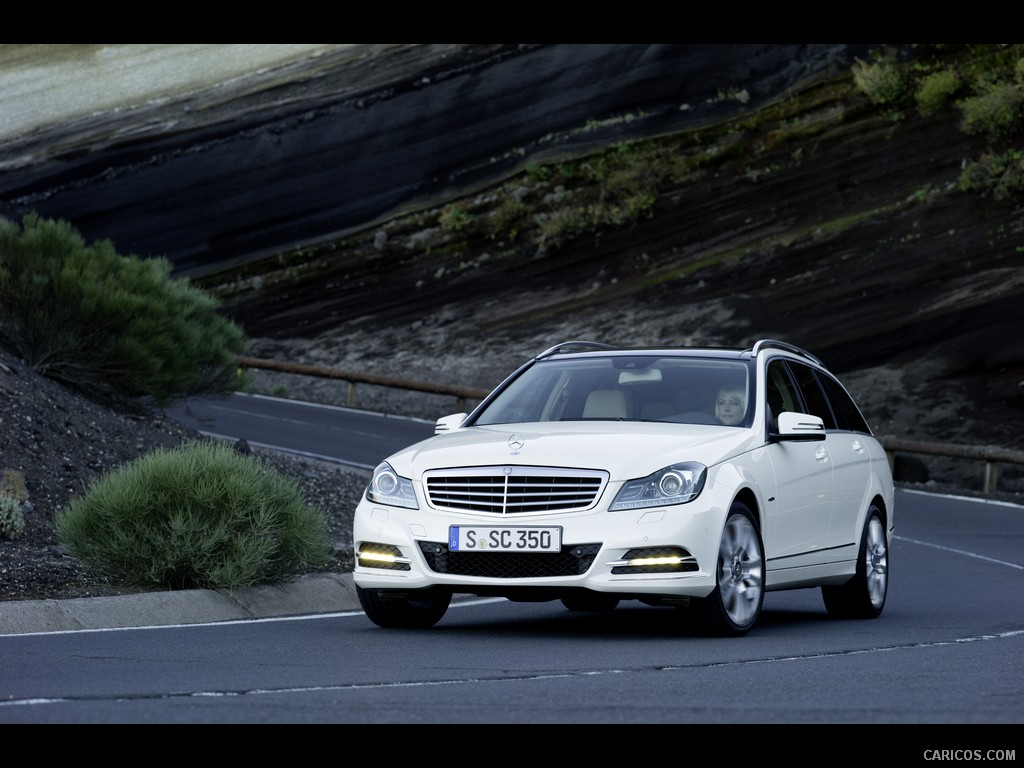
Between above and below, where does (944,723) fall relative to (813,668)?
above

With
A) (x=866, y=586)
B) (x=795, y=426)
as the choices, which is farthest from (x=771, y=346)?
(x=866, y=586)

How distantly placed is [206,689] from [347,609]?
482cm

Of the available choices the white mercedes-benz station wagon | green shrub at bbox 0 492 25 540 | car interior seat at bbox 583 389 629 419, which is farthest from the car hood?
green shrub at bbox 0 492 25 540

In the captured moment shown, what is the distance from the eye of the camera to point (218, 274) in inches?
1987

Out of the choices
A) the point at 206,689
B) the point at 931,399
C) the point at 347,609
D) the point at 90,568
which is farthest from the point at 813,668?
the point at 931,399

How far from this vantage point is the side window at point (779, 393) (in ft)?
35.9

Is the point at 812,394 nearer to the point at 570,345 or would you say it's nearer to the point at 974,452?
the point at 570,345

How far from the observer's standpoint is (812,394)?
39.4ft

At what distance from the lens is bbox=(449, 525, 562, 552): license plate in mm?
9375

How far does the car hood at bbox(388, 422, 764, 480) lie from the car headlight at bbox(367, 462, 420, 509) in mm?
48

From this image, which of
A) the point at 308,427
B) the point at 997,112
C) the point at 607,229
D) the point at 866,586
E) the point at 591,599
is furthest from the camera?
the point at 607,229

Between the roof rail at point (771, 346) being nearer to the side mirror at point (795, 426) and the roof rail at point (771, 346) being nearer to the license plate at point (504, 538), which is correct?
the side mirror at point (795, 426)

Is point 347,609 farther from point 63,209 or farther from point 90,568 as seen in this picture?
point 63,209

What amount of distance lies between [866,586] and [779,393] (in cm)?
173
